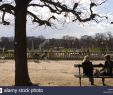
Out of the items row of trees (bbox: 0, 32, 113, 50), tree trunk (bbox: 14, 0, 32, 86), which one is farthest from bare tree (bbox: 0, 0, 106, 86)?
row of trees (bbox: 0, 32, 113, 50)

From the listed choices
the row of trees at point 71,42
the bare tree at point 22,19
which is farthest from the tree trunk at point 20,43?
the row of trees at point 71,42

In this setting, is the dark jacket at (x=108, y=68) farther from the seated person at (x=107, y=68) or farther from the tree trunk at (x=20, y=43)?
the tree trunk at (x=20, y=43)

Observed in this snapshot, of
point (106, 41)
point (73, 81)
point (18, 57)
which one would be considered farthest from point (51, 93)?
point (106, 41)

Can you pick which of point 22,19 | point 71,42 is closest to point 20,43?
point 22,19

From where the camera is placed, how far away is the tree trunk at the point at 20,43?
20312 millimetres

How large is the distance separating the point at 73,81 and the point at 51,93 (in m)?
8.09

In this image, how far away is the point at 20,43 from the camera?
20.5 meters

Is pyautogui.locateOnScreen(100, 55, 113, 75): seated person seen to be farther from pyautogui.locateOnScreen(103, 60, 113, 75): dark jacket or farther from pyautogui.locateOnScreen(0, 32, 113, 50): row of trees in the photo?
pyautogui.locateOnScreen(0, 32, 113, 50): row of trees

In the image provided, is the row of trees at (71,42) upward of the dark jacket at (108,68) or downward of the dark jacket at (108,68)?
upward

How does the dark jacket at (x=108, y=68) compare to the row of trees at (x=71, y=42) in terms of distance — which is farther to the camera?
the row of trees at (x=71, y=42)

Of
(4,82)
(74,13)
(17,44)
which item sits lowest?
(4,82)

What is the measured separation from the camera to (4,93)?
14211 mm

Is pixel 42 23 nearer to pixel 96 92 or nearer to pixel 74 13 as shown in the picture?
pixel 74 13

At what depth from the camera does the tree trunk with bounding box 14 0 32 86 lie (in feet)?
66.6
